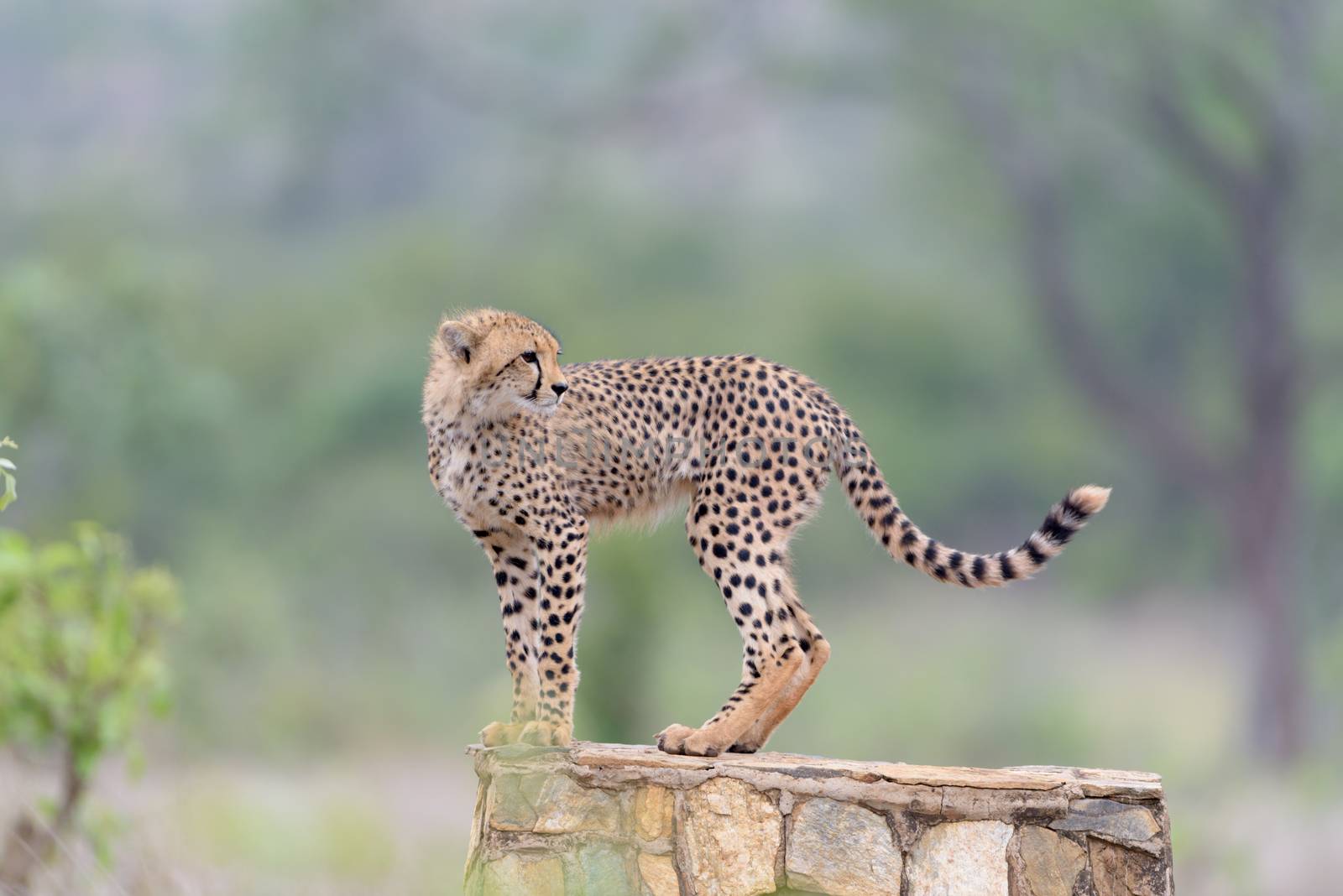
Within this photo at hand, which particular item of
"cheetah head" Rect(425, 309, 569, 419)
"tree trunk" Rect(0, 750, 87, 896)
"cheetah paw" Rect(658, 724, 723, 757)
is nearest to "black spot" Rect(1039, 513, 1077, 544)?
"cheetah paw" Rect(658, 724, 723, 757)

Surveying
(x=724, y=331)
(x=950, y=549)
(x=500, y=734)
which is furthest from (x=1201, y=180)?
(x=500, y=734)

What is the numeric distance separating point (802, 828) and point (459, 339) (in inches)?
81.8

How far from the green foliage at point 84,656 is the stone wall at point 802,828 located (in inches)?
102

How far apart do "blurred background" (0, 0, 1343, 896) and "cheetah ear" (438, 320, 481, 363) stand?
761cm

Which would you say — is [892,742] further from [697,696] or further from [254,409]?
[254,409]

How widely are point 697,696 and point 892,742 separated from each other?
2453mm

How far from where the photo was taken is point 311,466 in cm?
2448

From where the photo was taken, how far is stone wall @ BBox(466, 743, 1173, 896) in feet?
17.4

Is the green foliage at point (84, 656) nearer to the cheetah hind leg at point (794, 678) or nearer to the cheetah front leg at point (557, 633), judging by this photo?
the cheetah front leg at point (557, 633)

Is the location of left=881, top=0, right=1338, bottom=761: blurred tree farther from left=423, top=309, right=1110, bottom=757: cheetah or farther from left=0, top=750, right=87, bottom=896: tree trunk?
left=0, top=750, right=87, bottom=896: tree trunk

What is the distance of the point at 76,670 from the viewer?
7.43 m

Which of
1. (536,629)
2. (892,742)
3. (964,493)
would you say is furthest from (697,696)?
(536,629)

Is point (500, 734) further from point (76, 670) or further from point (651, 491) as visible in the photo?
point (76, 670)

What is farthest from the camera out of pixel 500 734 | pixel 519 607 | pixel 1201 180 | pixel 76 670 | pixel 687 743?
pixel 1201 180
